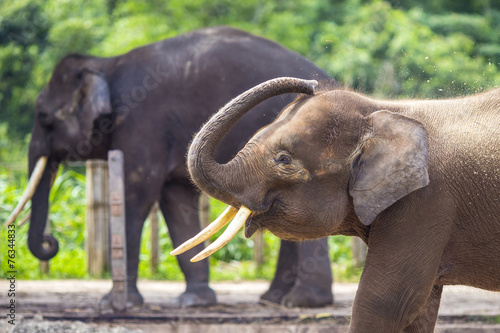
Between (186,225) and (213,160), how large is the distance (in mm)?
3896

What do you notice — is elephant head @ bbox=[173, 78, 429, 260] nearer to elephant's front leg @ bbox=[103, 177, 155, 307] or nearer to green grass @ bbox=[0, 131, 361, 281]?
elephant's front leg @ bbox=[103, 177, 155, 307]

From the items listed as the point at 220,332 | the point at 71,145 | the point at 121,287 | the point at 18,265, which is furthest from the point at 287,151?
the point at 18,265

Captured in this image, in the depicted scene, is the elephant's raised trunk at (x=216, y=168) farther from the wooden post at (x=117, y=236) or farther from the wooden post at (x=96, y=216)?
the wooden post at (x=96, y=216)

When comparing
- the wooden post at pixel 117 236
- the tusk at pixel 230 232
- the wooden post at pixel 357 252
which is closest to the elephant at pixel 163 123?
the wooden post at pixel 117 236

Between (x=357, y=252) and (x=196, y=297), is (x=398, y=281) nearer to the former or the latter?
(x=196, y=297)

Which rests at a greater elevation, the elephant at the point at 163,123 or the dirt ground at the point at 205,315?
the elephant at the point at 163,123

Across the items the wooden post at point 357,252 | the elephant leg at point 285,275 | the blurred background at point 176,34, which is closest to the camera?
the elephant leg at point 285,275

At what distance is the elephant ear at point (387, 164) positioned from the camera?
3318mm

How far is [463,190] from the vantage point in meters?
3.45

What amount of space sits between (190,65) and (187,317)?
2.41 m

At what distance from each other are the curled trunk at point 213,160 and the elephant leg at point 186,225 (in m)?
3.61

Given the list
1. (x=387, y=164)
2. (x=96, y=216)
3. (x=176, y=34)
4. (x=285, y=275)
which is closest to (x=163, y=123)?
(x=285, y=275)

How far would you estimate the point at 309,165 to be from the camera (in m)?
3.43

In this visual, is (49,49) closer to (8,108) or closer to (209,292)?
(8,108)
